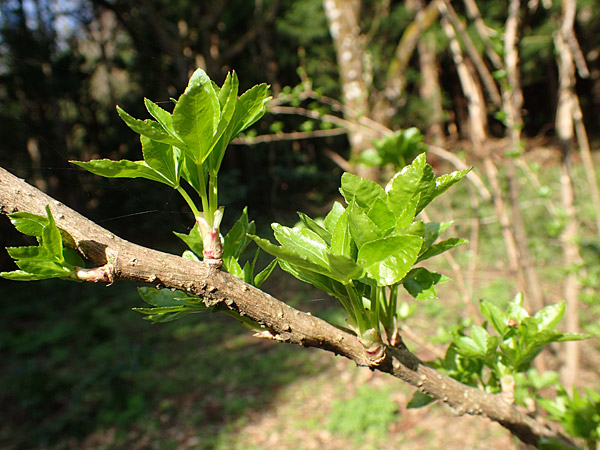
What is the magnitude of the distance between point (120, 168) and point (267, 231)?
2.74 meters

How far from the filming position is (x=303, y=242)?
46 cm

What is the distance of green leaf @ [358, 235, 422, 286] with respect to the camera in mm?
398

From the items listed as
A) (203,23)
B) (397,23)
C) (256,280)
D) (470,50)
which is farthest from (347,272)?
(397,23)

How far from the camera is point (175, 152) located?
0.45 m

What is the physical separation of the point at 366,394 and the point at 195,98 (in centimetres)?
314

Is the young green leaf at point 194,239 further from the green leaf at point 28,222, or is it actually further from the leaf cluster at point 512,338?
the leaf cluster at point 512,338

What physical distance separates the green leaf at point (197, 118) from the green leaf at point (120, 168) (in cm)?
5

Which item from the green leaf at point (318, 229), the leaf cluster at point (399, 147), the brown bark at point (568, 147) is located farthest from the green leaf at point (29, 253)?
the brown bark at point (568, 147)

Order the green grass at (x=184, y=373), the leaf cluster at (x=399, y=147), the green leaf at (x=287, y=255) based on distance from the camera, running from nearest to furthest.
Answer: the green leaf at (x=287, y=255)
the leaf cluster at (x=399, y=147)
the green grass at (x=184, y=373)

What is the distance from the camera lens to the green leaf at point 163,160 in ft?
1.38

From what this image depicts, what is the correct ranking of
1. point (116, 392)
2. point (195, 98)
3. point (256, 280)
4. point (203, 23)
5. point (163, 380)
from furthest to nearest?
point (203, 23) < point (163, 380) < point (116, 392) < point (256, 280) < point (195, 98)

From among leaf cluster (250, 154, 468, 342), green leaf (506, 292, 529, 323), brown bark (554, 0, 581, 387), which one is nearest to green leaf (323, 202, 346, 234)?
leaf cluster (250, 154, 468, 342)

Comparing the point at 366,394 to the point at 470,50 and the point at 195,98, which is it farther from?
the point at 195,98

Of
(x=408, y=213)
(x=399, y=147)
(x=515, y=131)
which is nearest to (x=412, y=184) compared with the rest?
(x=408, y=213)
